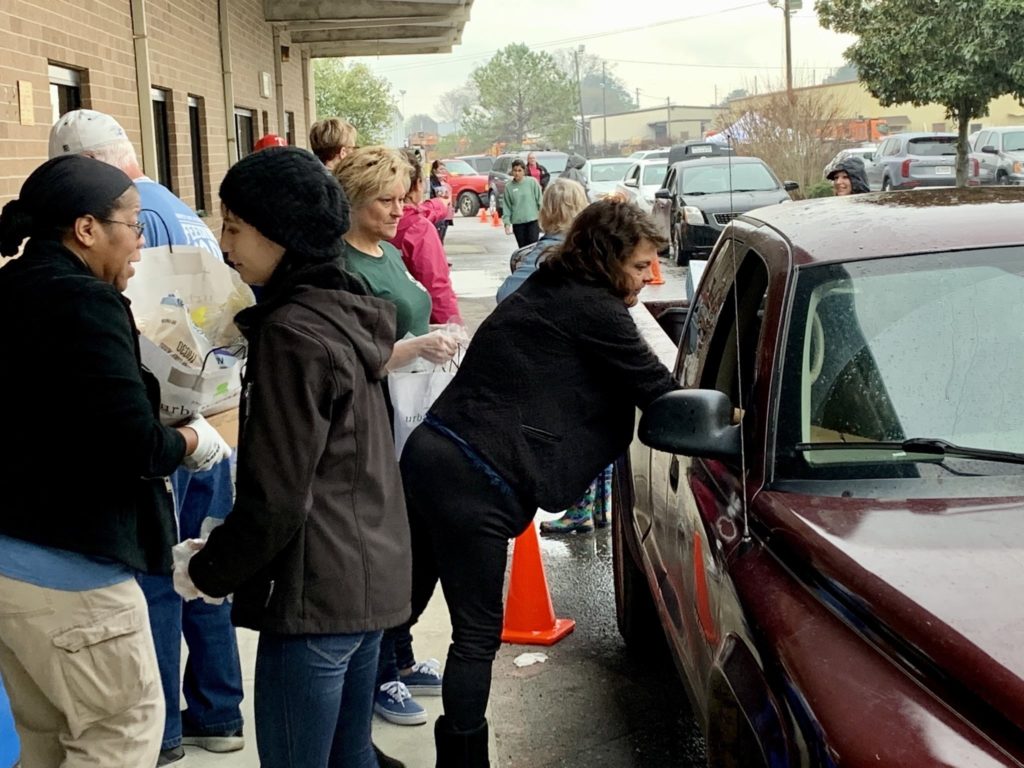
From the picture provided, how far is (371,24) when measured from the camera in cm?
1886

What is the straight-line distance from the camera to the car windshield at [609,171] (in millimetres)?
32444

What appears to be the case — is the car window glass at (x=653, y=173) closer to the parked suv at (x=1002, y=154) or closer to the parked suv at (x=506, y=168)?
A: the parked suv at (x=506, y=168)

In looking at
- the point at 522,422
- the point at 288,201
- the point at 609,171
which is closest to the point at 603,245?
the point at 522,422

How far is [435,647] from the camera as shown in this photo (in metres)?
5.03

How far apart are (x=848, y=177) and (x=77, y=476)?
10.1 m

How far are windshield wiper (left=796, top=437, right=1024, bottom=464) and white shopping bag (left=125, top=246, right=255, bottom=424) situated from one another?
55.8 inches

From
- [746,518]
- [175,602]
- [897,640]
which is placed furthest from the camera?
[175,602]

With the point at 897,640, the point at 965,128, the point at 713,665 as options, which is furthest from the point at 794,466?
the point at 965,128

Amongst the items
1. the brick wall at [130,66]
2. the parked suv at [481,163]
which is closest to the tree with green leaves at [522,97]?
the parked suv at [481,163]

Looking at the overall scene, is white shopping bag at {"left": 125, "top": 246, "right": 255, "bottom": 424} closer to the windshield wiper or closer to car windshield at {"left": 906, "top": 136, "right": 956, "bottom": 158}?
the windshield wiper

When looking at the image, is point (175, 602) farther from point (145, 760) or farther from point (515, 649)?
point (515, 649)

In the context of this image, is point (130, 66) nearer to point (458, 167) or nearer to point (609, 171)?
point (609, 171)

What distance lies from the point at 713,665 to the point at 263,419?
1115 millimetres

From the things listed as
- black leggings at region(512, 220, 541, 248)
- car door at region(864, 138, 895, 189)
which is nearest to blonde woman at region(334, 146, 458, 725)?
black leggings at region(512, 220, 541, 248)
